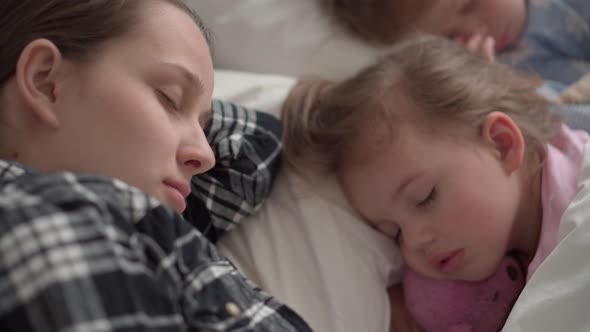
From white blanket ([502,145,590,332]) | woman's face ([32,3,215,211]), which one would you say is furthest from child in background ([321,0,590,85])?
woman's face ([32,3,215,211])

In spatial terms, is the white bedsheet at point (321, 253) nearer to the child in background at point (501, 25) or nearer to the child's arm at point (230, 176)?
the child's arm at point (230, 176)

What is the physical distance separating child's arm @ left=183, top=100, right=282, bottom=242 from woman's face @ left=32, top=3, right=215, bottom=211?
192 millimetres

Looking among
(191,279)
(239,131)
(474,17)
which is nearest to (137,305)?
(191,279)

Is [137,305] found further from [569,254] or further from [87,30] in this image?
[569,254]

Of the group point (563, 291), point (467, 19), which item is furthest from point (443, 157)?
point (467, 19)

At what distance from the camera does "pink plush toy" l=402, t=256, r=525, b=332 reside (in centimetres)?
94

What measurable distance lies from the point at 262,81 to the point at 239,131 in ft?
0.68

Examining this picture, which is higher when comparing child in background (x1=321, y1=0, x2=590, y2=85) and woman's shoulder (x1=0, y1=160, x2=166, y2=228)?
woman's shoulder (x1=0, y1=160, x2=166, y2=228)

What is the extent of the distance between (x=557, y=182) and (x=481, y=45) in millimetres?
458

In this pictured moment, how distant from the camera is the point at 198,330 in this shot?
632 millimetres

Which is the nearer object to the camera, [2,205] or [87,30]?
[2,205]

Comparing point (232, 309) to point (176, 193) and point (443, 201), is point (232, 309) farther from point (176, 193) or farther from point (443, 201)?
point (443, 201)

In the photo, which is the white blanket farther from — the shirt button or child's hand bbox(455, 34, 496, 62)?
child's hand bbox(455, 34, 496, 62)

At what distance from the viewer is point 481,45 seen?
1307 mm
